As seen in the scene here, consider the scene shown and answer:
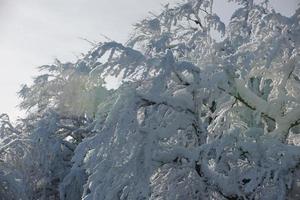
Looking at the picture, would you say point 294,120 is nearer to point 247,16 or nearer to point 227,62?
point 227,62

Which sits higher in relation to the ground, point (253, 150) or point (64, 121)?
point (64, 121)

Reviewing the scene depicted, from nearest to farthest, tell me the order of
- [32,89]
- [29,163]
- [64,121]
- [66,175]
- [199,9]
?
[199,9]
[29,163]
[66,175]
[64,121]
[32,89]

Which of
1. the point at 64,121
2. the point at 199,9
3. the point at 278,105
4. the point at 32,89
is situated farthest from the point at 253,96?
the point at 32,89

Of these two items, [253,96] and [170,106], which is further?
[253,96]

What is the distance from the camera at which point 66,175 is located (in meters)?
13.1

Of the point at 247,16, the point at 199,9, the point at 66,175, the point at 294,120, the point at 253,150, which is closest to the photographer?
the point at 253,150

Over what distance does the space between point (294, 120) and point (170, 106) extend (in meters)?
2.12


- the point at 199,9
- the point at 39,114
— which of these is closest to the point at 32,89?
the point at 39,114

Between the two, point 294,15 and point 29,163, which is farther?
point 29,163

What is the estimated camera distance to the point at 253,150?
21.3 feet

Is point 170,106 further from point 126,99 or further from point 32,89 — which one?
point 32,89

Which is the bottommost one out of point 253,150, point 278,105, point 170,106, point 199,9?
point 253,150

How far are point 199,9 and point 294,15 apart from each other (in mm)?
3780

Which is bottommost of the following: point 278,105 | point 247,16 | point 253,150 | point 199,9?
point 253,150
